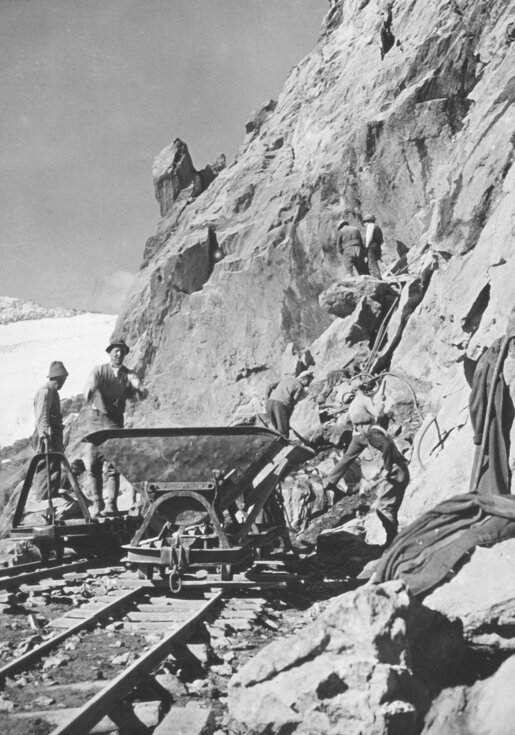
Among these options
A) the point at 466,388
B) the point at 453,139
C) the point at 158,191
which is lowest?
the point at 466,388

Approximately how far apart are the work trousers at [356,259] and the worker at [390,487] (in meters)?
10.0

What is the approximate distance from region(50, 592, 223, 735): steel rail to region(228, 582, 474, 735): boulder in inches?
25.2

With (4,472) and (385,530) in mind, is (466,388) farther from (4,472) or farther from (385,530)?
(4,472)

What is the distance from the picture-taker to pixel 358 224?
63.7ft

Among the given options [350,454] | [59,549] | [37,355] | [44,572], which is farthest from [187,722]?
[37,355]

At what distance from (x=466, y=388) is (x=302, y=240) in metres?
11.6

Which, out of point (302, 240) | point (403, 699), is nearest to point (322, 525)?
point (403, 699)

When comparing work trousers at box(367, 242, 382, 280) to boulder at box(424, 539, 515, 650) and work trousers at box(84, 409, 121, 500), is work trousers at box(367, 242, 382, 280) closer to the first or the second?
work trousers at box(84, 409, 121, 500)

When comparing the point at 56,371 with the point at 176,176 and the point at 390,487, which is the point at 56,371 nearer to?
the point at 390,487

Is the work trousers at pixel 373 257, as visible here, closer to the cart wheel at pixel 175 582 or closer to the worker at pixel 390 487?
the worker at pixel 390 487

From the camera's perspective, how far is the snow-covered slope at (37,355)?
189 feet

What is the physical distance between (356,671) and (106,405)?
611 cm

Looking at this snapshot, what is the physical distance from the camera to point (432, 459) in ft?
30.2

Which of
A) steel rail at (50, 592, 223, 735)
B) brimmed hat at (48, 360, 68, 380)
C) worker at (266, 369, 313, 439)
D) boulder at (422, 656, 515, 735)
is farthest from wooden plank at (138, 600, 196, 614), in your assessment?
worker at (266, 369, 313, 439)
